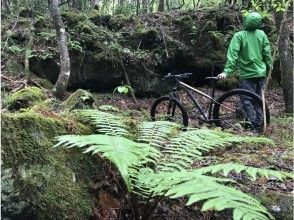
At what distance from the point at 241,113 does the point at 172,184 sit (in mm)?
4540

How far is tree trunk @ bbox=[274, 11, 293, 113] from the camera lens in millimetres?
9219

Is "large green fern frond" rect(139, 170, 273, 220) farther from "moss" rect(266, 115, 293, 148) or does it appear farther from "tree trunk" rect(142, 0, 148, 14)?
"tree trunk" rect(142, 0, 148, 14)

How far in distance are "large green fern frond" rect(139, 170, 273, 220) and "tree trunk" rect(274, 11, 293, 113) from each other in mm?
7231

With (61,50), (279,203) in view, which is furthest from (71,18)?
(279,203)

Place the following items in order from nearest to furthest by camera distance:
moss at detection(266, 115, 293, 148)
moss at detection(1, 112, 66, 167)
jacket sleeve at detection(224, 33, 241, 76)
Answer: moss at detection(1, 112, 66, 167), moss at detection(266, 115, 293, 148), jacket sleeve at detection(224, 33, 241, 76)

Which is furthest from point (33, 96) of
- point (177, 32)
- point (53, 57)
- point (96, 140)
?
point (177, 32)

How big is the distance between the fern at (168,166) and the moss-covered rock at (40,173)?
139mm

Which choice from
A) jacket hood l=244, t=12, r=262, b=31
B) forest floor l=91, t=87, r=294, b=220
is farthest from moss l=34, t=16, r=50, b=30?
forest floor l=91, t=87, r=294, b=220

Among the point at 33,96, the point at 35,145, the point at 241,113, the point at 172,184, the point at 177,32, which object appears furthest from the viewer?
the point at 177,32

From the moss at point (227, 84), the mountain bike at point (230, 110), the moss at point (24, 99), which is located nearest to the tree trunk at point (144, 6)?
the moss at point (227, 84)

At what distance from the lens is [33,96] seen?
590cm

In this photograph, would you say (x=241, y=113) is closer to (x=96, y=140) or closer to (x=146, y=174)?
(x=146, y=174)

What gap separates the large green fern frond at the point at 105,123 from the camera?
3.53 meters

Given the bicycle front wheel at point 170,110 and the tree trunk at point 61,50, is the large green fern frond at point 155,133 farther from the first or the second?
the tree trunk at point 61,50
